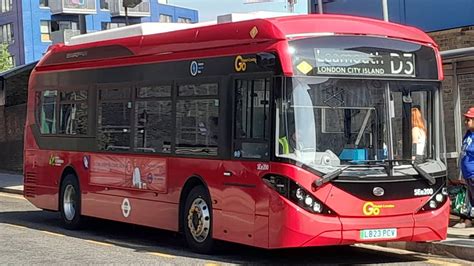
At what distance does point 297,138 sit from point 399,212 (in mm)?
1552

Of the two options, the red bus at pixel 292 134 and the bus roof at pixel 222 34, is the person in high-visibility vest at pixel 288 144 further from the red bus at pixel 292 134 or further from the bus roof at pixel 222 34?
the bus roof at pixel 222 34

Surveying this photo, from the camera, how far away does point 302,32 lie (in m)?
9.97

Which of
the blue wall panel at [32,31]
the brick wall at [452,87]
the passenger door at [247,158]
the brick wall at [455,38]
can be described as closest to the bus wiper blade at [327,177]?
the passenger door at [247,158]


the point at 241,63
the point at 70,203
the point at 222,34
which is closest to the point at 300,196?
the point at 241,63

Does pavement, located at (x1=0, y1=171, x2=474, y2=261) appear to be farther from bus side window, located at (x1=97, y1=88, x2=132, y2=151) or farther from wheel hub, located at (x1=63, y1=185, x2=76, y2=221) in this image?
wheel hub, located at (x1=63, y1=185, x2=76, y2=221)

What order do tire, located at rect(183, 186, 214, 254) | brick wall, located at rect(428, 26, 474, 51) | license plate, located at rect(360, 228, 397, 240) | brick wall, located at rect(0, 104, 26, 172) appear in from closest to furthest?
1. license plate, located at rect(360, 228, 397, 240)
2. tire, located at rect(183, 186, 214, 254)
3. brick wall, located at rect(428, 26, 474, 51)
4. brick wall, located at rect(0, 104, 26, 172)

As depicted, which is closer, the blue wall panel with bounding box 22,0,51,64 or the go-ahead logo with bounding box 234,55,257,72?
the go-ahead logo with bounding box 234,55,257,72

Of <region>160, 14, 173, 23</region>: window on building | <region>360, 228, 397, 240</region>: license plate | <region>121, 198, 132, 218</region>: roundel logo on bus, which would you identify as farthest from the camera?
<region>160, 14, 173, 23</region>: window on building

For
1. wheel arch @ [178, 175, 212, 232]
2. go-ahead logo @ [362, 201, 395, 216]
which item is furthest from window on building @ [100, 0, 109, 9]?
go-ahead logo @ [362, 201, 395, 216]

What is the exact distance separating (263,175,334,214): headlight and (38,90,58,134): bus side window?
6793mm

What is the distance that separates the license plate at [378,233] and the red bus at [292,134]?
0.02 metres

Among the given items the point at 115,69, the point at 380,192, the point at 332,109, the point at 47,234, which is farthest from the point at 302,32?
Result: the point at 47,234

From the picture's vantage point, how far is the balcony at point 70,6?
72125mm

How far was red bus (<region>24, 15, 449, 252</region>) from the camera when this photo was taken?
→ 972 centimetres
